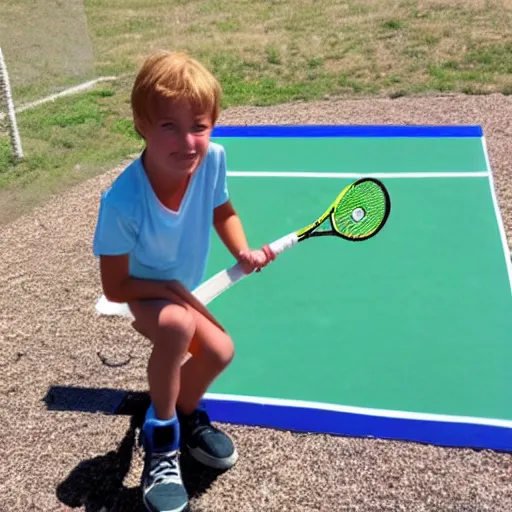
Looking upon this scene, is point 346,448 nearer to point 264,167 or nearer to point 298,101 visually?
point 264,167

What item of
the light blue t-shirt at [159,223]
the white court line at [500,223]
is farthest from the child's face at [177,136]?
the white court line at [500,223]

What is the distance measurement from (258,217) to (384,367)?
2055mm

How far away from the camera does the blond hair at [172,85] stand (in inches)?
99.4

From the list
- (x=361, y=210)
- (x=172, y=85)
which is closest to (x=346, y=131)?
(x=361, y=210)

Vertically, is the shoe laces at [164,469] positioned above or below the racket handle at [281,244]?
below

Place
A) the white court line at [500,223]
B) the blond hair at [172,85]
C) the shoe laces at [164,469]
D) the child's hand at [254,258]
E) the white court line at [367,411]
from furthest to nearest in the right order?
the white court line at [500,223], the white court line at [367,411], the child's hand at [254,258], the shoe laces at [164,469], the blond hair at [172,85]

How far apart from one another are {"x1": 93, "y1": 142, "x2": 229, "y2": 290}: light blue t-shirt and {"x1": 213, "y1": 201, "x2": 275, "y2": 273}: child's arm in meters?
0.07

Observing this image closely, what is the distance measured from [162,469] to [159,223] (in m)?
0.89

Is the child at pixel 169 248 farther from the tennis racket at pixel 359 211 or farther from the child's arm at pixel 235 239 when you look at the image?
the tennis racket at pixel 359 211

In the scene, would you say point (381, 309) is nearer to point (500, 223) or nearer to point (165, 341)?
point (500, 223)

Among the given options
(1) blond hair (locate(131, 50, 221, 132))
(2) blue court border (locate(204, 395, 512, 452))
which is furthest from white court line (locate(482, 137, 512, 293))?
(1) blond hair (locate(131, 50, 221, 132))

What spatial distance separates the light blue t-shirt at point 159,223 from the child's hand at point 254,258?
0.15 m

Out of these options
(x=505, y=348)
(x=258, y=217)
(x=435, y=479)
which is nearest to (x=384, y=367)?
(x=505, y=348)

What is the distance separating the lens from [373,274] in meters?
4.63
